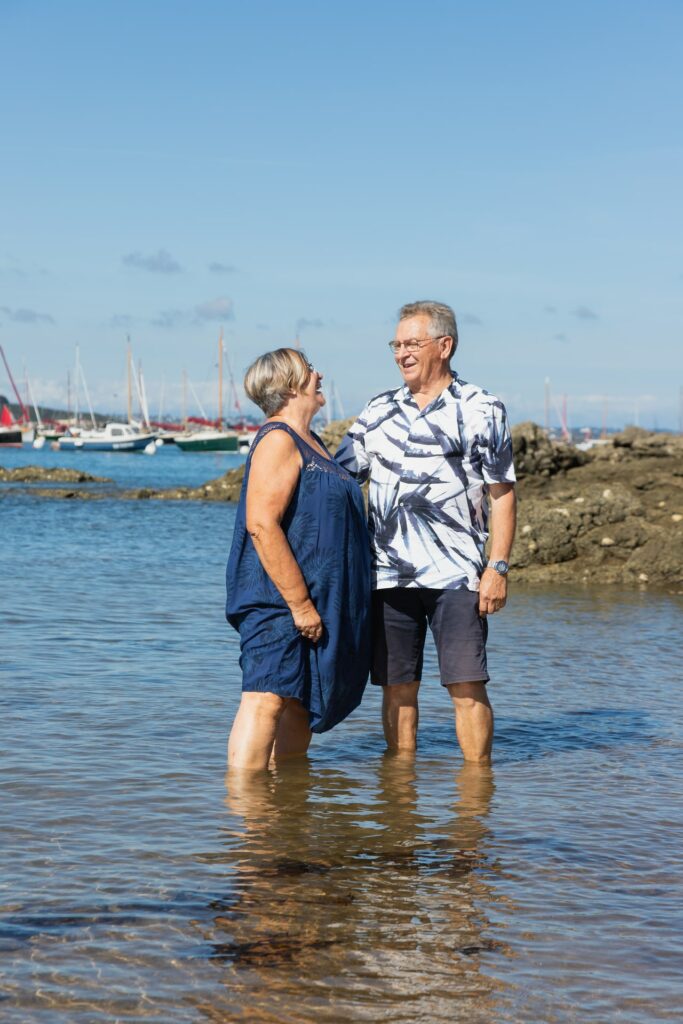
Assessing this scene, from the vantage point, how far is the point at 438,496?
536 cm

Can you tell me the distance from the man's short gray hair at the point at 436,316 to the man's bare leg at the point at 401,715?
153cm

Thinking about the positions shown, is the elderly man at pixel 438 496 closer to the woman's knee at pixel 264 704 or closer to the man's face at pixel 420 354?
the man's face at pixel 420 354

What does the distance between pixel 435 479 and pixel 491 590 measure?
1.73ft

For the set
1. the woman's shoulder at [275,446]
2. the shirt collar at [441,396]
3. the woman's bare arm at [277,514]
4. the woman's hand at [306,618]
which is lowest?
the woman's hand at [306,618]

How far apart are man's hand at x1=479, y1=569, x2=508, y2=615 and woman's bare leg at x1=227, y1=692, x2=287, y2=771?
3.10 feet

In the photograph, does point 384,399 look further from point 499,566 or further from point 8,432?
point 8,432

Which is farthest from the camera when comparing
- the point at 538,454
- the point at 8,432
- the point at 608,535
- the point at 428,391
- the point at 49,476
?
the point at 8,432

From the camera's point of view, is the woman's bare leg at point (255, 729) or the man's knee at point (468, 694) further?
the man's knee at point (468, 694)

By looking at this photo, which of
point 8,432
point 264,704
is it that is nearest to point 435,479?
point 264,704

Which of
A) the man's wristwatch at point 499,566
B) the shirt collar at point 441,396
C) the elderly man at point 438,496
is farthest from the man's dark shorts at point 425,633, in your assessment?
the shirt collar at point 441,396

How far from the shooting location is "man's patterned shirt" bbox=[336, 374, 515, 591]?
208 inches

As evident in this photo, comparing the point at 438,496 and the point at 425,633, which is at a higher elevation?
the point at 438,496

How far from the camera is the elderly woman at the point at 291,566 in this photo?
4.96 meters

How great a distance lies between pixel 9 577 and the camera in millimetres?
14414
